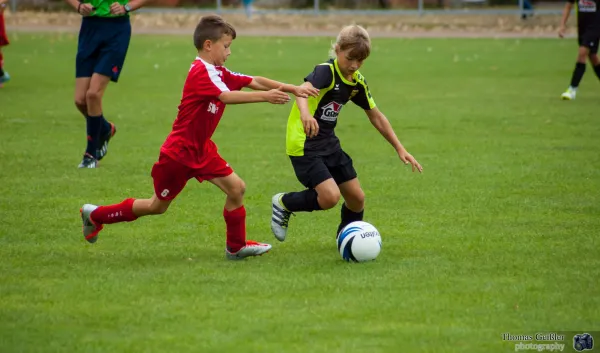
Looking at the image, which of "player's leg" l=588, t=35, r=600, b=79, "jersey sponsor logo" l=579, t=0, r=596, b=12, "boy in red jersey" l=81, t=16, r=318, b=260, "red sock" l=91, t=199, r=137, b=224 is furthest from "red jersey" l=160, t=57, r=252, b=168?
"jersey sponsor logo" l=579, t=0, r=596, b=12

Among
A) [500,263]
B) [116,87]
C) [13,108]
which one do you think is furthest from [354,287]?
[116,87]

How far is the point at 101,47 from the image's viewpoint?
10.7 meters

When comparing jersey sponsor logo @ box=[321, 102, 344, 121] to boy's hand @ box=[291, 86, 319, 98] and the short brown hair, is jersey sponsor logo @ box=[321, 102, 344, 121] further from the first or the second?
the short brown hair

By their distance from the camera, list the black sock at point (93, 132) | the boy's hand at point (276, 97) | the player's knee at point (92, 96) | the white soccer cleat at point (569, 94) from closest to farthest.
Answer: the boy's hand at point (276, 97)
the player's knee at point (92, 96)
the black sock at point (93, 132)
the white soccer cleat at point (569, 94)

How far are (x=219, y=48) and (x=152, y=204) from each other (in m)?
1.13

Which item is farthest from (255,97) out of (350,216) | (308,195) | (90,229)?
(90,229)

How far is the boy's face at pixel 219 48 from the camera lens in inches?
266

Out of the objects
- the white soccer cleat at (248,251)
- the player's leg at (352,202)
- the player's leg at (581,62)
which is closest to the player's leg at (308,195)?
the player's leg at (352,202)

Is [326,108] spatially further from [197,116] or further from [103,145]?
[103,145]

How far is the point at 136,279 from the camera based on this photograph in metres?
6.37

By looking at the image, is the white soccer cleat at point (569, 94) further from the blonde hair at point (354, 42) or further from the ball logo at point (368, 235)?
the ball logo at point (368, 235)

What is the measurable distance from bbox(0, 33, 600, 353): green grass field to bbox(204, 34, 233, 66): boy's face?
1345mm

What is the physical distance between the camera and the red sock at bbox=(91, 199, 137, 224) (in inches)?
277

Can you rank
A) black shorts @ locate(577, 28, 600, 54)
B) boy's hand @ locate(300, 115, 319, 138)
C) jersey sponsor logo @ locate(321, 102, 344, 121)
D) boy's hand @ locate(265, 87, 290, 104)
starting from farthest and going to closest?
black shorts @ locate(577, 28, 600, 54), jersey sponsor logo @ locate(321, 102, 344, 121), boy's hand @ locate(300, 115, 319, 138), boy's hand @ locate(265, 87, 290, 104)
